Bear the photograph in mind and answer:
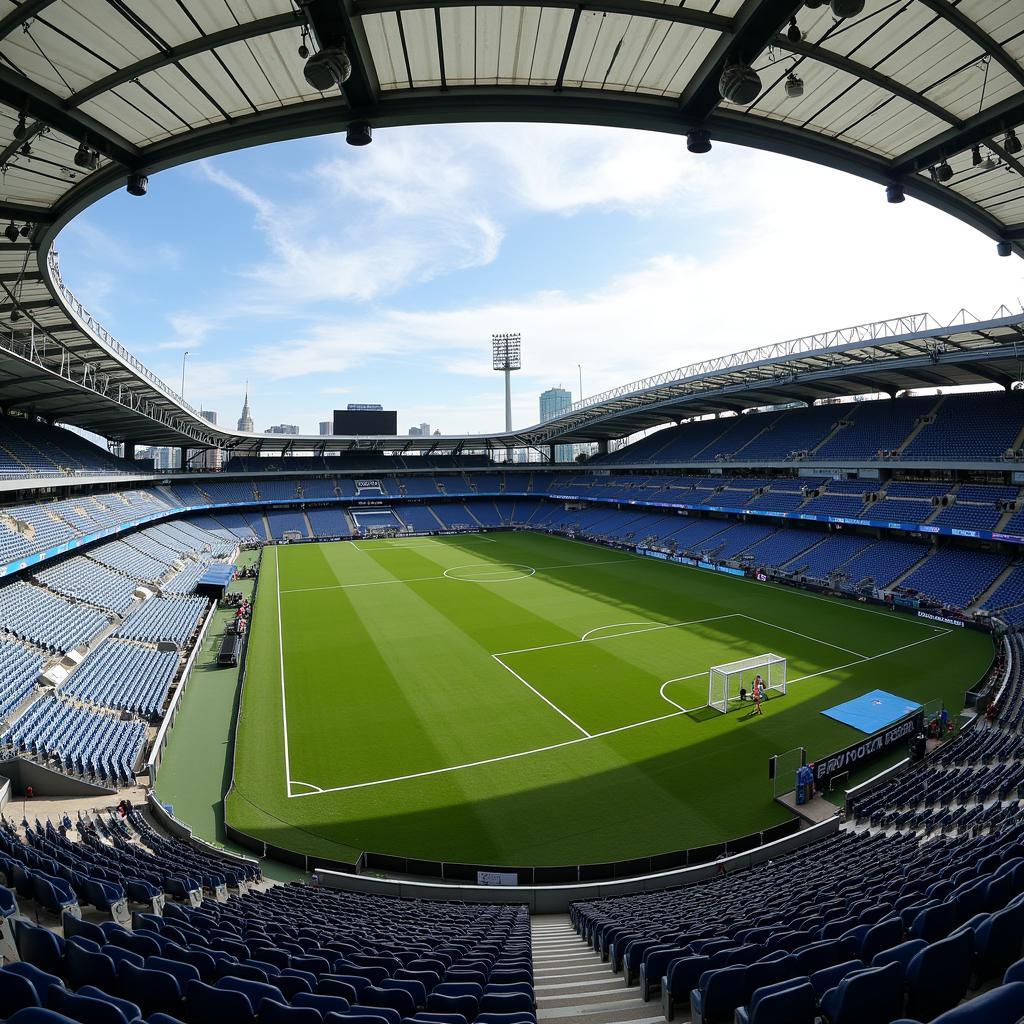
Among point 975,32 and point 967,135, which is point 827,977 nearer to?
point 975,32

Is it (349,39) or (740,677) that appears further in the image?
(740,677)

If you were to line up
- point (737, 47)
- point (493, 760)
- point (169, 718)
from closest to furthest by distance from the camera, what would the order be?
point (737, 47) < point (493, 760) < point (169, 718)

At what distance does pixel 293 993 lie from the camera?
481 centimetres

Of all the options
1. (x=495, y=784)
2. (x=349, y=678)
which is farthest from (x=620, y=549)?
(x=495, y=784)

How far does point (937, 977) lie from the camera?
3.46m

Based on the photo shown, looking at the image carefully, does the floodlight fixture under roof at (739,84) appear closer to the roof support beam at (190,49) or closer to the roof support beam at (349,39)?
the roof support beam at (349,39)

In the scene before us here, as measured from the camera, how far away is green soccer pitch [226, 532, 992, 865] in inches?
572

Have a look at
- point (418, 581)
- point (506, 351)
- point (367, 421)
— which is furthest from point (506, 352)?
point (418, 581)

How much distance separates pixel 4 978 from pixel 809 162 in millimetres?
11731

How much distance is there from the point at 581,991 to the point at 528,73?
35.2 feet

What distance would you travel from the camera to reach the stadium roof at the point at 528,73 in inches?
237

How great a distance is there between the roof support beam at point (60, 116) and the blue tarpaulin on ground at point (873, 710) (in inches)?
926

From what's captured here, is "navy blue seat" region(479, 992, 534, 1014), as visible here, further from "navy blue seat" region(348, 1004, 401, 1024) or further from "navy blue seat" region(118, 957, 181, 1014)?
"navy blue seat" region(118, 957, 181, 1014)

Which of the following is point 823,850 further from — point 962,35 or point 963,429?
point 963,429
